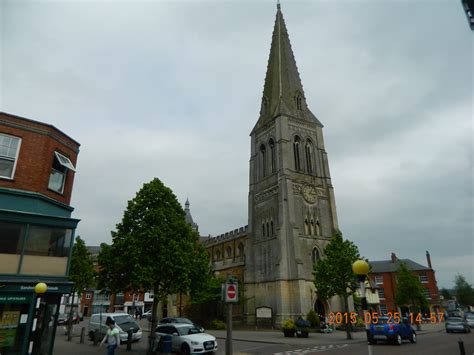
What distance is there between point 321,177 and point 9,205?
39.5 meters

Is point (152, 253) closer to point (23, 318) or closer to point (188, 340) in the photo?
point (188, 340)

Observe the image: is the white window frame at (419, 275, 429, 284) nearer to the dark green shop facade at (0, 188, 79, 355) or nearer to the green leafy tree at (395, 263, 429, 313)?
the green leafy tree at (395, 263, 429, 313)

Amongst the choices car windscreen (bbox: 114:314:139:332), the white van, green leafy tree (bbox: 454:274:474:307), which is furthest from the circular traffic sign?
green leafy tree (bbox: 454:274:474:307)

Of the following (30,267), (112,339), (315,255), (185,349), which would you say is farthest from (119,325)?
(315,255)

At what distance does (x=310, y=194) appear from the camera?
146ft

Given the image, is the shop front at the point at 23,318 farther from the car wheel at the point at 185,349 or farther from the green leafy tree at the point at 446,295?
the green leafy tree at the point at 446,295

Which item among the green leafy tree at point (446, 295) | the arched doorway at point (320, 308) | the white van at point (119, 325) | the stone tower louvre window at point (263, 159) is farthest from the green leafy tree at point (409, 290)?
the green leafy tree at point (446, 295)

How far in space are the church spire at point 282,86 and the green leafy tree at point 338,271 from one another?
24.5m

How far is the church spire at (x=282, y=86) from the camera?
5028 centimetres

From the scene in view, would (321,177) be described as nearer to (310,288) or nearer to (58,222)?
(310,288)

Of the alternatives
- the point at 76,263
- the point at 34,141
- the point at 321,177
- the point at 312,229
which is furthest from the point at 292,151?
the point at 34,141

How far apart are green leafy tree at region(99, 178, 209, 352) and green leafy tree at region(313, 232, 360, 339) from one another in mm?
Answer: 13404

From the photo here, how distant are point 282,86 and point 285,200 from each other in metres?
20.0

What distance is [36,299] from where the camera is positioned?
14555 mm
